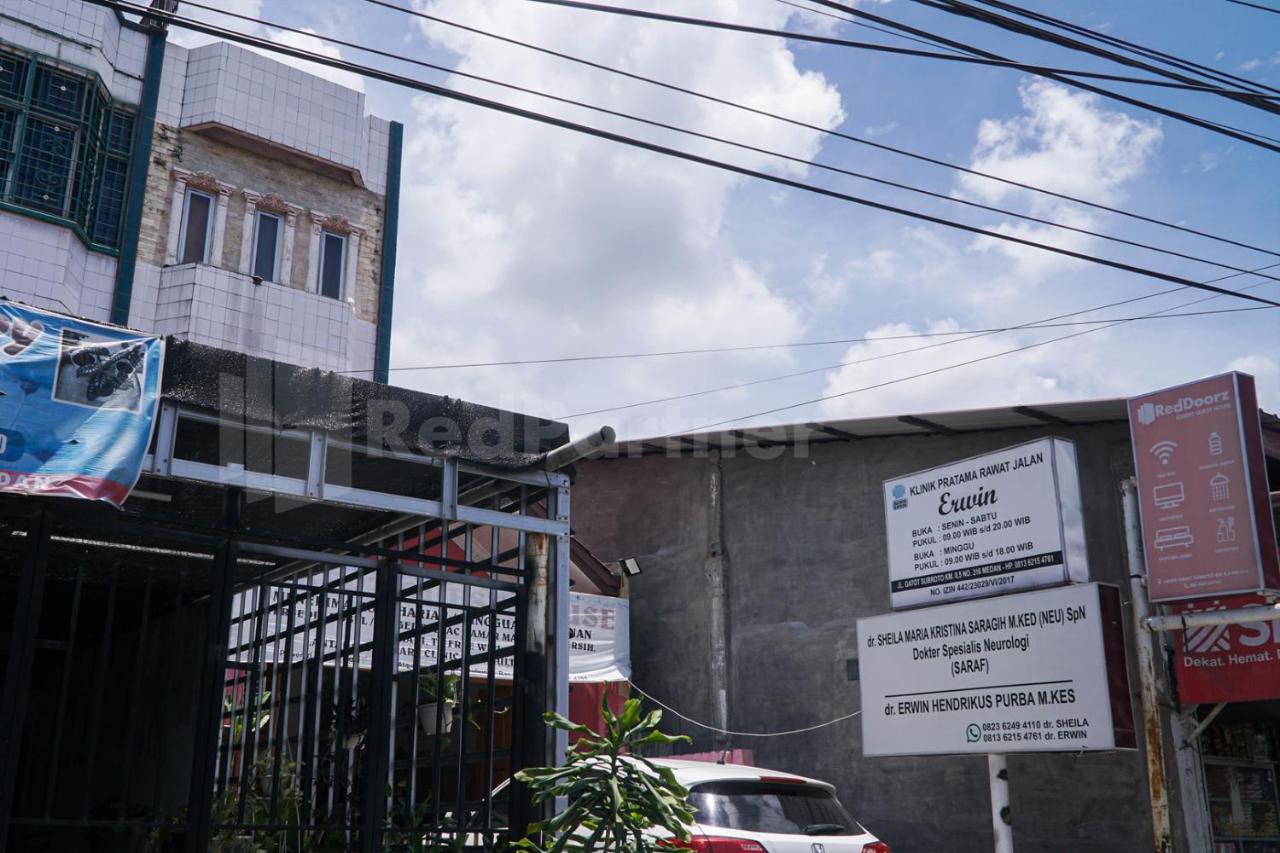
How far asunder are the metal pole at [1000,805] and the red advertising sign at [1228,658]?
2.76 meters

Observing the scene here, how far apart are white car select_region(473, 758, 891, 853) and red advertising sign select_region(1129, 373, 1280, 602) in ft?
16.9

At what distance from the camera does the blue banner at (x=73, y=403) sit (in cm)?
668

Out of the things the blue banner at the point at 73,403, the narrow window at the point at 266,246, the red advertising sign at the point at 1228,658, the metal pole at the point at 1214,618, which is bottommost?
the red advertising sign at the point at 1228,658

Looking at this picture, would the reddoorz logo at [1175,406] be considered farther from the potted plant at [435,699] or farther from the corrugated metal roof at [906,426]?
the potted plant at [435,699]

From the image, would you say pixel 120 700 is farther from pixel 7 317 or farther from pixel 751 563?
pixel 751 563

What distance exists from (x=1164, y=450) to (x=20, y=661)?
10.8 metres

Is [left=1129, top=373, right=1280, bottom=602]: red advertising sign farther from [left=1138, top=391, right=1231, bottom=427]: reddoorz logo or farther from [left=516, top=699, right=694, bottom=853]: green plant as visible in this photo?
[left=516, top=699, right=694, bottom=853]: green plant

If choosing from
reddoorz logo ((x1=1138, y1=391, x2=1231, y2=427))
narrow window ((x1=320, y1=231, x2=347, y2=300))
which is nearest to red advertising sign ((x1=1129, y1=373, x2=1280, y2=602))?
reddoorz logo ((x1=1138, y1=391, x2=1231, y2=427))

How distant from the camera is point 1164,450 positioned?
40.4 feet

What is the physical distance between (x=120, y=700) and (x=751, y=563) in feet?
30.3

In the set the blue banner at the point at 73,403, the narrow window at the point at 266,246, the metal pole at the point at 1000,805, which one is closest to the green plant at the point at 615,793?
the blue banner at the point at 73,403

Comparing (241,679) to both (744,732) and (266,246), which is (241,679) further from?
(266,246)

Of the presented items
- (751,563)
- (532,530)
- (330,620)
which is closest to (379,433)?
(532,530)

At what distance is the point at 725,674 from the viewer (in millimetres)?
17984
